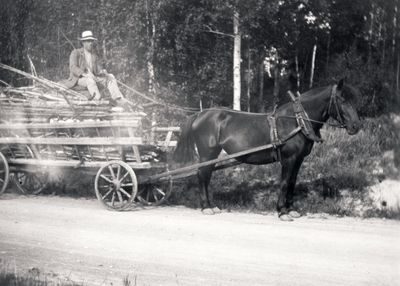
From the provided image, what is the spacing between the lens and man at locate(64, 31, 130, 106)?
10062mm

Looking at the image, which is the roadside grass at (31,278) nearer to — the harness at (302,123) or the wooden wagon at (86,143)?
the wooden wagon at (86,143)

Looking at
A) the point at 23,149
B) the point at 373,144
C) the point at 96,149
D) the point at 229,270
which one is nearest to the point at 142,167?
the point at 96,149

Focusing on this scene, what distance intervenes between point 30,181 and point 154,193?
3.07 m

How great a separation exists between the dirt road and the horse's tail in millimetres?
1161

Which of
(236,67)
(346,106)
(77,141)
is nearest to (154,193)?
(77,141)

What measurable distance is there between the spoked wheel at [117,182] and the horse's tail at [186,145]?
0.99 m

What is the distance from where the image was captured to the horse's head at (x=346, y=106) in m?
7.93

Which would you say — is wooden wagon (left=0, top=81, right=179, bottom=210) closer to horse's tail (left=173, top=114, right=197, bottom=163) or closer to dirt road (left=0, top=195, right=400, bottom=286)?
horse's tail (left=173, top=114, right=197, bottom=163)

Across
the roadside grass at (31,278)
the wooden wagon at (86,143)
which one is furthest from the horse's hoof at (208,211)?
the roadside grass at (31,278)

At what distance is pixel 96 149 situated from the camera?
958 cm

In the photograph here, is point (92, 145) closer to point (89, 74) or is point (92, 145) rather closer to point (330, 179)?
point (89, 74)

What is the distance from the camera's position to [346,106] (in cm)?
797

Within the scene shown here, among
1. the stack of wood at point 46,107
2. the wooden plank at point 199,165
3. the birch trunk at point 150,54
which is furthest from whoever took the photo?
the birch trunk at point 150,54

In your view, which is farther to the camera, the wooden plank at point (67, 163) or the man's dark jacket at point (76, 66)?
the man's dark jacket at point (76, 66)
